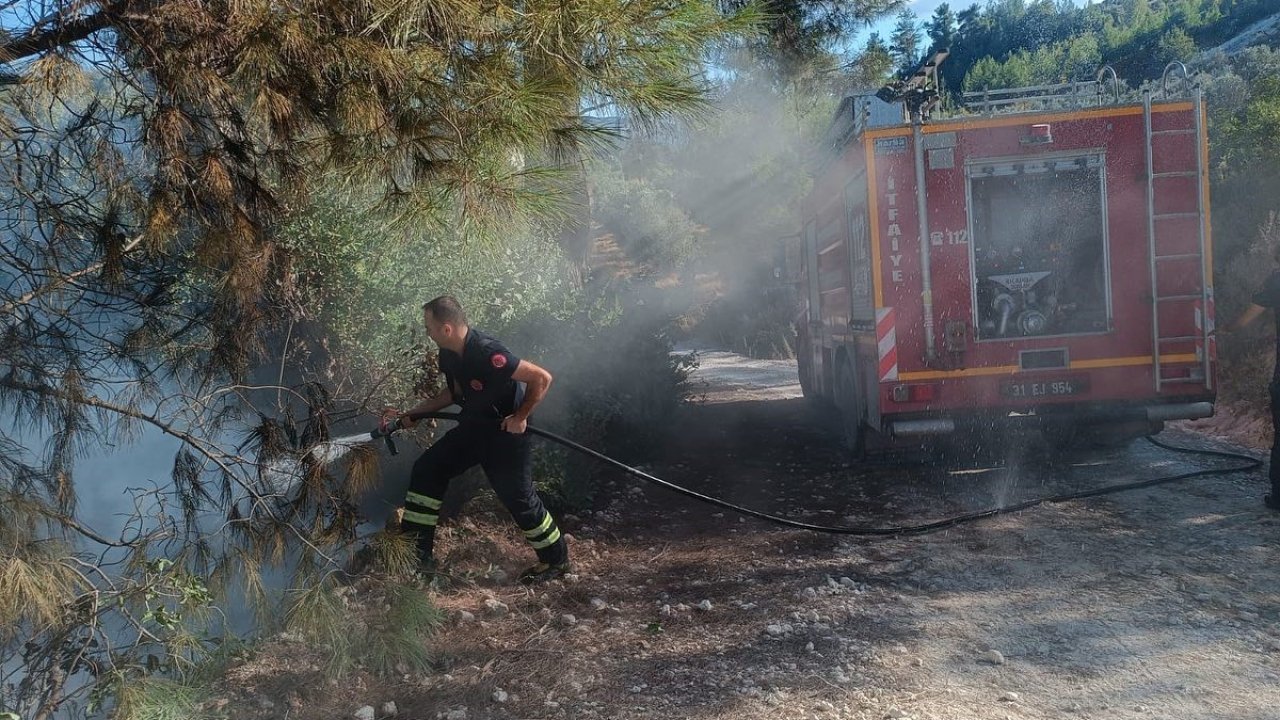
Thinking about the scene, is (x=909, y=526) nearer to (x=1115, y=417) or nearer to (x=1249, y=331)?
(x=1115, y=417)

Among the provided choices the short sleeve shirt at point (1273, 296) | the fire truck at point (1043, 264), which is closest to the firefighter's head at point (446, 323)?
the fire truck at point (1043, 264)

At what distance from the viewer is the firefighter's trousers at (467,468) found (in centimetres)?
562

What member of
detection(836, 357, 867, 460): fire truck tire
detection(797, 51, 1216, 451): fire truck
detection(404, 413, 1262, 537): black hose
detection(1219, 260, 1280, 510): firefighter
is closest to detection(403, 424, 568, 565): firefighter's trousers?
detection(404, 413, 1262, 537): black hose

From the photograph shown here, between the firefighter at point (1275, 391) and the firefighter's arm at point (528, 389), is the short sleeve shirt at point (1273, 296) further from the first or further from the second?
the firefighter's arm at point (528, 389)

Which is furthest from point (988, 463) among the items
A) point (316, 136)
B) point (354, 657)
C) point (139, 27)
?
point (139, 27)

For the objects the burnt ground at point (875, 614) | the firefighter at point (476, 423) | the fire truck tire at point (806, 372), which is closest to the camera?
the burnt ground at point (875, 614)

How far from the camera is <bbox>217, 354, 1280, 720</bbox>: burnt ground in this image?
13.4 feet

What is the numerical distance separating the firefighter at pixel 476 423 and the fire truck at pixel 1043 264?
323 centimetres

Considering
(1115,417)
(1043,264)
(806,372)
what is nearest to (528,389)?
(1043,264)

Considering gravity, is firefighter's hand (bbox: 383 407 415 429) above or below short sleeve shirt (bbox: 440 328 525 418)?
below

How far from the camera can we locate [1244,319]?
12.1 metres

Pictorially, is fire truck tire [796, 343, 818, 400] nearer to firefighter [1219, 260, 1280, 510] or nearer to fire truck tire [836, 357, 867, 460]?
fire truck tire [836, 357, 867, 460]

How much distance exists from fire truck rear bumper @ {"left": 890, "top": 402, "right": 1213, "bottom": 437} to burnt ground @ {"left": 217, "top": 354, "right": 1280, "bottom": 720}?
497 millimetres

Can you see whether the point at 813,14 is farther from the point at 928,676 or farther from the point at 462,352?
the point at 928,676
